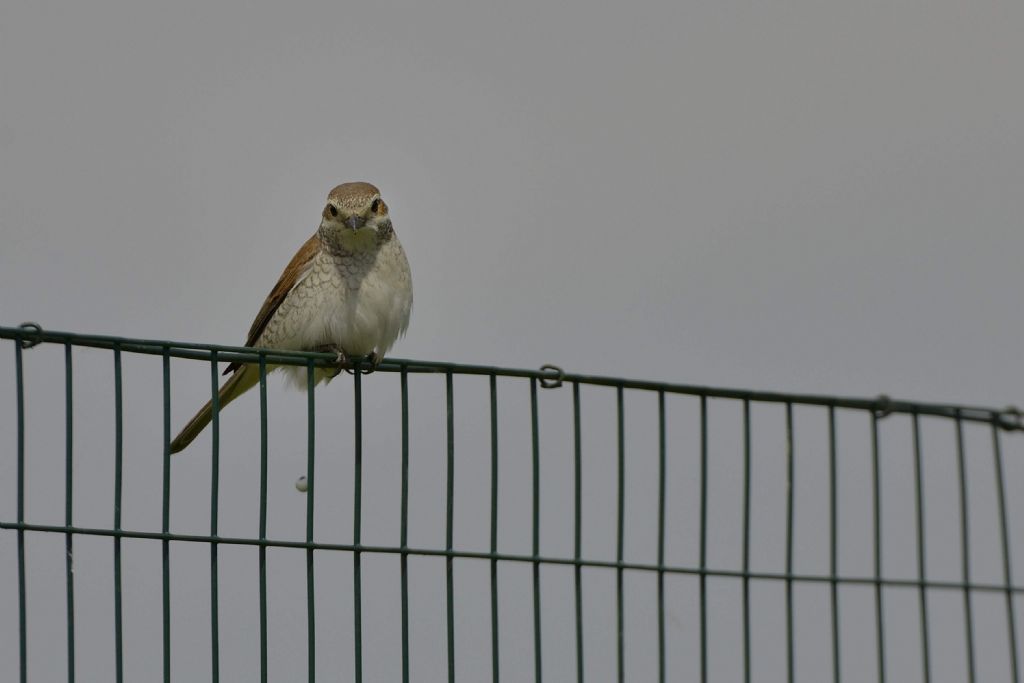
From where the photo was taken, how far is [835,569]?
5.04 m

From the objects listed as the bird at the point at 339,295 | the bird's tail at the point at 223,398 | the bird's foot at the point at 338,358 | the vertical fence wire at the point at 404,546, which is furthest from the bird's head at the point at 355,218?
the vertical fence wire at the point at 404,546

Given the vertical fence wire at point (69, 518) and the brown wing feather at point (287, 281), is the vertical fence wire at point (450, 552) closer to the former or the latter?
the vertical fence wire at point (69, 518)

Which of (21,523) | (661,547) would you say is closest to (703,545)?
(661,547)

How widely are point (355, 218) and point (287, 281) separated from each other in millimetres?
422

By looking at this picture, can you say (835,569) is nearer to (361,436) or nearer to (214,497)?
(361,436)

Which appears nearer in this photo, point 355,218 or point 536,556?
point 536,556

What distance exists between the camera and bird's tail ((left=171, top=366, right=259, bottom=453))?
615 cm

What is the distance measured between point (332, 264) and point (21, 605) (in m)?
2.84

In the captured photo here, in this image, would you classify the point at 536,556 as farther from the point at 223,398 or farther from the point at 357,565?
the point at 223,398

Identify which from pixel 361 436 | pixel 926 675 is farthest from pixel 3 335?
pixel 926 675

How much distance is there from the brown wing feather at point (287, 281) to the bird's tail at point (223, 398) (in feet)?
0.91

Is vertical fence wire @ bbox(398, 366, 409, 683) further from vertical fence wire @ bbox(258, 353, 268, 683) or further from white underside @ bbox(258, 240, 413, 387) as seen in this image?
white underside @ bbox(258, 240, 413, 387)

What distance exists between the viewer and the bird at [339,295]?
636cm

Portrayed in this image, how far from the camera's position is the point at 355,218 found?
6.64 metres
